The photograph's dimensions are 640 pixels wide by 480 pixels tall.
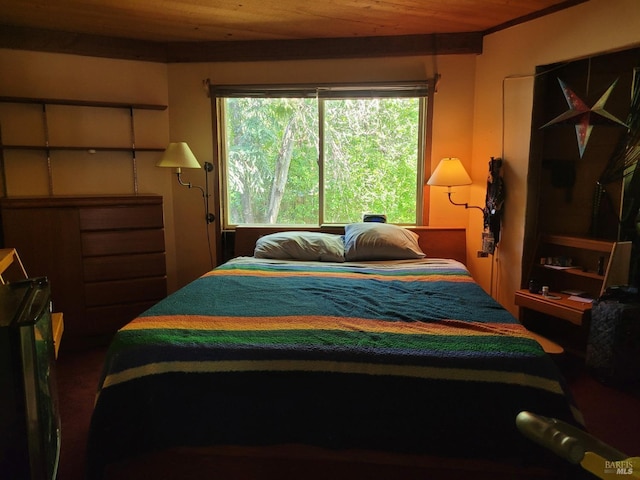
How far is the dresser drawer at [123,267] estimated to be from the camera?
3.06m

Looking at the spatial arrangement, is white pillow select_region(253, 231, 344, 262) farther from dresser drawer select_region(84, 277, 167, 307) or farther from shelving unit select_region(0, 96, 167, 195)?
shelving unit select_region(0, 96, 167, 195)

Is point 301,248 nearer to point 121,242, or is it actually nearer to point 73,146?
point 121,242

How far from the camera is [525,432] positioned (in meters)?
0.71

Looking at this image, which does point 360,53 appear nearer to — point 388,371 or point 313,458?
point 388,371

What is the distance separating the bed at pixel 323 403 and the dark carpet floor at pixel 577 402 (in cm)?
61

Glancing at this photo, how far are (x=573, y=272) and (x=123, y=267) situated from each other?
3.16m

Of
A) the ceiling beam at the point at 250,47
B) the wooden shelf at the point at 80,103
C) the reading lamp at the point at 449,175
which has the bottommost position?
the reading lamp at the point at 449,175

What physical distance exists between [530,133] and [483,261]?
1.05 meters

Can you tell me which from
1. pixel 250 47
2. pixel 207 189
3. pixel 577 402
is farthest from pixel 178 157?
pixel 577 402

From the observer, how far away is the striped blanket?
1.42 m

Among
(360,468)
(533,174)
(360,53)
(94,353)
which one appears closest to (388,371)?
(360,468)

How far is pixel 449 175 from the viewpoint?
3188 millimetres

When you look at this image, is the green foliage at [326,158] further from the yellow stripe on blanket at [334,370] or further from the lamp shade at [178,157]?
the yellow stripe on blanket at [334,370]

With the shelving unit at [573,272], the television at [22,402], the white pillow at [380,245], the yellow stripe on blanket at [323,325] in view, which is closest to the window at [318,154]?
the white pillow at [380,245]
